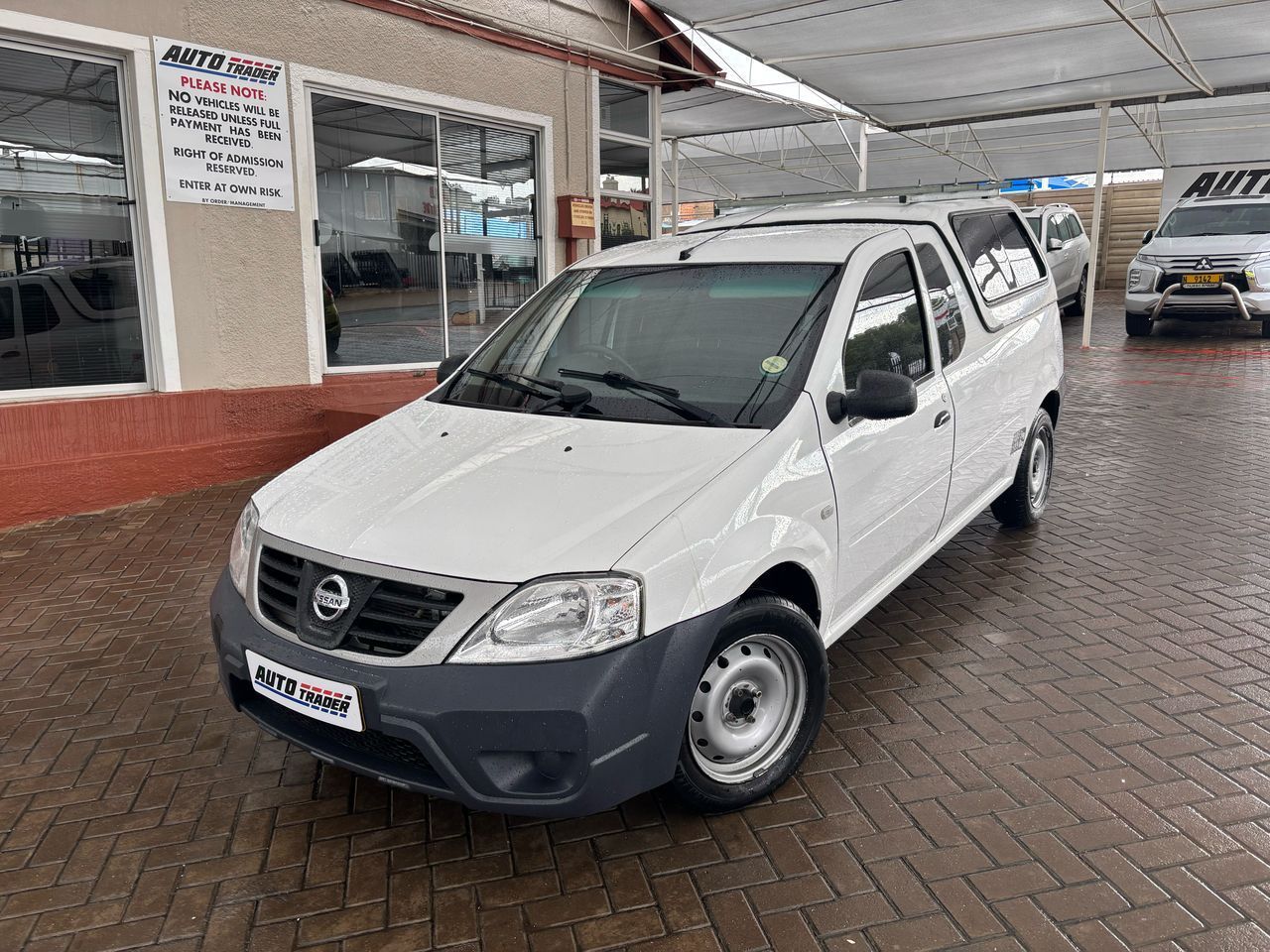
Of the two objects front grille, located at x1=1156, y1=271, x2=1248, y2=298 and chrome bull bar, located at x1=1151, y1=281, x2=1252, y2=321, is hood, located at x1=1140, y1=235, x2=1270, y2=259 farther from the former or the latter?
chrome bull bar, located at x1=1151, y1=281, x2=1252, y2=321

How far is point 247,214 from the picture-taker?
281 inches

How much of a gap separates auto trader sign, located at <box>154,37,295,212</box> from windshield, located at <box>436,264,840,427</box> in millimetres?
3868

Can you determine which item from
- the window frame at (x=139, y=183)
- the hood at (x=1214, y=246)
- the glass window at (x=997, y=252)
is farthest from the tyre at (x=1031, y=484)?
the hood at (x=1214, y=246)

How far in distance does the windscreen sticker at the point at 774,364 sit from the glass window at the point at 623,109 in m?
7.60

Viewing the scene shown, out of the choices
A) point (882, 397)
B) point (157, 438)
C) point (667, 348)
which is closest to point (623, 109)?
point (157, 438)

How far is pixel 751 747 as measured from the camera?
10.0ft

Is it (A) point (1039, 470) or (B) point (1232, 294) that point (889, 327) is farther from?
(B) point (1232, 294)

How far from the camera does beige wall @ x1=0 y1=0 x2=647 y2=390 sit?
6652 mm

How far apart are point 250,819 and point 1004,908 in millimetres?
2309

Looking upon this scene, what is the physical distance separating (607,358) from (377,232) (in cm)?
537

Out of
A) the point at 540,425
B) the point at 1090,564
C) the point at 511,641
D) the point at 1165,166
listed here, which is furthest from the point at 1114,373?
the point at 1165,166

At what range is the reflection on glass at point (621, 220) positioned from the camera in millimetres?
10445

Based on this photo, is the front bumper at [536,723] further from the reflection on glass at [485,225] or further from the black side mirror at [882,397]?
the reflection on glass at [485,225]

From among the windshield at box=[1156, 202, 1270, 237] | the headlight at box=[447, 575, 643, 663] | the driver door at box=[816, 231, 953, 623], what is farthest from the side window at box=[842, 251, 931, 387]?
the windshield at box=[1156, 202, 1270, 237]
